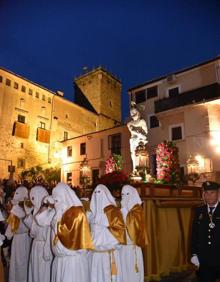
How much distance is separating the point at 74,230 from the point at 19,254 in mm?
2429

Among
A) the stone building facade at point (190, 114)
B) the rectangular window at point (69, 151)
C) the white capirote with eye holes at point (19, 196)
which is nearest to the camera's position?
the white capirote with eye holes at point (19, 196)

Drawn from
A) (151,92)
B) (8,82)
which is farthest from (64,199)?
(8,82)

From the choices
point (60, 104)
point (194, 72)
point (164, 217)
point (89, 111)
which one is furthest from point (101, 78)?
point (164, 217)

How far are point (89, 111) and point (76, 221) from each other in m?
31.3

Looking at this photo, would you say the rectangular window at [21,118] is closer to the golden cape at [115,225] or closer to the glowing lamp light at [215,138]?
the glowing lamp light at [215,138]

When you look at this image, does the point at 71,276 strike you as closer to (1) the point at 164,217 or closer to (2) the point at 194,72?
(1) the point at 164,217

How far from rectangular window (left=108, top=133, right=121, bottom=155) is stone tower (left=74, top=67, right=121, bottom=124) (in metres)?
11.7

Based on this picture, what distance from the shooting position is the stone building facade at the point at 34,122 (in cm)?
2541

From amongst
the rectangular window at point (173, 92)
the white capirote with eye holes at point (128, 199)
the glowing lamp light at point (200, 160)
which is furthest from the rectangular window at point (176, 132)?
the white capirote with eye holes at point (128, 199)

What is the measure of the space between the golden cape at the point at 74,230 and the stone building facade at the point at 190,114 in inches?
578

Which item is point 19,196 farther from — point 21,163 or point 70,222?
point 21,163

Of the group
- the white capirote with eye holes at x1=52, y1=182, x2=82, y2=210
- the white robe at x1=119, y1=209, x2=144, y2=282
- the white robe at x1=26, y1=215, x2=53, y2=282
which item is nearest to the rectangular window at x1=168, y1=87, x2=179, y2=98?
the white robe at x1=119, y1=209, x2=144, y2=282

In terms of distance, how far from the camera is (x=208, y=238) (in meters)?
4.02

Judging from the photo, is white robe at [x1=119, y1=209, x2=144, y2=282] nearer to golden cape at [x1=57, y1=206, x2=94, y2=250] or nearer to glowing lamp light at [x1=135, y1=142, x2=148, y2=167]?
golden cape at [x1=57, y1=206, x2=94, y2=250]
